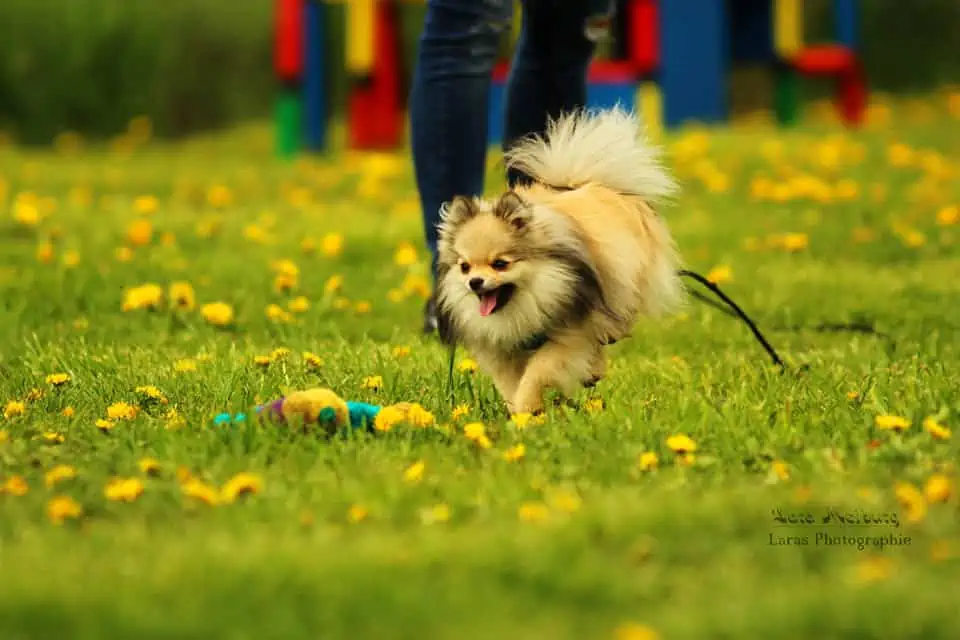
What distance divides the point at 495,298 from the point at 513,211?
7.9 inches

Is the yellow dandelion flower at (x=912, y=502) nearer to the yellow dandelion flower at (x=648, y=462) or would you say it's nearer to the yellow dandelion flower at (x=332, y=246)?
the yellow dandelion flower at (x=648, y=462)

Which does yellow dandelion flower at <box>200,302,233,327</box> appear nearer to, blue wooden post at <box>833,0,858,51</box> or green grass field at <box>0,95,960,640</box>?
green grass field at <box>0,95,960,640</box>

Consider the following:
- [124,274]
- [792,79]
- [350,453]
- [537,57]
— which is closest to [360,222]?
[124,274]

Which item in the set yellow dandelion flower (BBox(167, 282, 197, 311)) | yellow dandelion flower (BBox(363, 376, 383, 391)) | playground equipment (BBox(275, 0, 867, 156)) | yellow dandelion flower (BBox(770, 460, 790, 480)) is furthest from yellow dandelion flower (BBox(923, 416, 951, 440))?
playground equipment (BBox(275, 0, 867, 156))

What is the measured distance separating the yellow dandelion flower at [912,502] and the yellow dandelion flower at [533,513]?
0.58 meters

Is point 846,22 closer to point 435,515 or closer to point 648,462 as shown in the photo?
point 648,462

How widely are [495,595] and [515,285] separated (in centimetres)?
127

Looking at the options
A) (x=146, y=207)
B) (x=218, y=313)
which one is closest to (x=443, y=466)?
(x=218, y=313)

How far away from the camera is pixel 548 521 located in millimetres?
2447

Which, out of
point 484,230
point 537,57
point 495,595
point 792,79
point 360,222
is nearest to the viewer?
point 495,595

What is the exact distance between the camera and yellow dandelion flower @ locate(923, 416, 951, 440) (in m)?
2.98

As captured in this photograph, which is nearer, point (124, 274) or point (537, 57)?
point (537, 57)

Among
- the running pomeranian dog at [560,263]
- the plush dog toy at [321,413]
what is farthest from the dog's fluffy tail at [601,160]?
the plush dog toy at [321,413]

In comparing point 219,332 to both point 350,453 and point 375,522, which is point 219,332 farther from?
point 375,522
